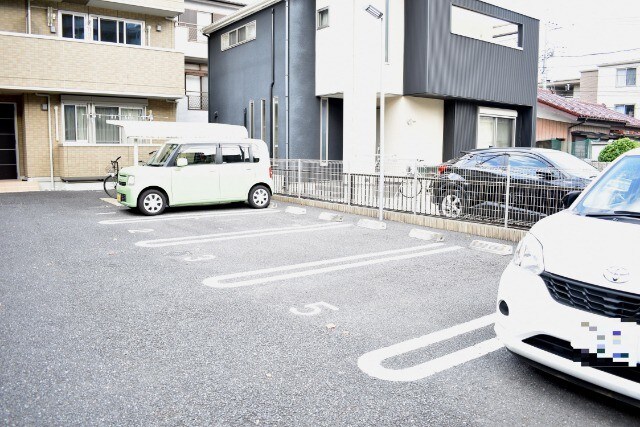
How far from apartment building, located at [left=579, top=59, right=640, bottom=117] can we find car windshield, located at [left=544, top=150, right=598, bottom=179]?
35930mm

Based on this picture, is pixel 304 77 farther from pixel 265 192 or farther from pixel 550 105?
pixel 550 105

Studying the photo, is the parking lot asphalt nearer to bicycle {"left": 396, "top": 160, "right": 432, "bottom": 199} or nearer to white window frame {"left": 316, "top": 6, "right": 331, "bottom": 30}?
bicycle {"left": 396, "top": 160, "right": 432, "bottom": 199}

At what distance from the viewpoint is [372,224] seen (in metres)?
9.89

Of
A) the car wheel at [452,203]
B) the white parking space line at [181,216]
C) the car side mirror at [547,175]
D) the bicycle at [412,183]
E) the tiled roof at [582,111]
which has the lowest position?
the white parking space line at [181,216]

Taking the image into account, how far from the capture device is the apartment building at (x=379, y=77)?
51.4 feet

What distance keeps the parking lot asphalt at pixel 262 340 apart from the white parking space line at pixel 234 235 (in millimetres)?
299

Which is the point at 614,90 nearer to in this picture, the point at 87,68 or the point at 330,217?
the point at 330,217

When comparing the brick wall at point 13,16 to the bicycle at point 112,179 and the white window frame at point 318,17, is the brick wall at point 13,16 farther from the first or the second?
the white window frame at point 318,17

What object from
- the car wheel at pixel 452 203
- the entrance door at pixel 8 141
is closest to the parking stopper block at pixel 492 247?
the car wheel at pixel 452 203

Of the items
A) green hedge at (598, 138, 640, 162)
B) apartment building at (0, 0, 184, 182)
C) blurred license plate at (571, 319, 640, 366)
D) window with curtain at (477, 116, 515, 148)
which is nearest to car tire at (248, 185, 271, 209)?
apartment building at (0, 0, 184, 182)

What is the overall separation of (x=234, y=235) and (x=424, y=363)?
224 inches

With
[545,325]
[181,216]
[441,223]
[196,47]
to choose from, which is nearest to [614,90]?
[196,47]

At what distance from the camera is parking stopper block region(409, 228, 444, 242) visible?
8.50 m

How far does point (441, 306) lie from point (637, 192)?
6.31 ft
